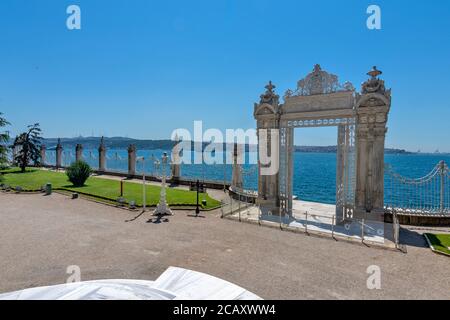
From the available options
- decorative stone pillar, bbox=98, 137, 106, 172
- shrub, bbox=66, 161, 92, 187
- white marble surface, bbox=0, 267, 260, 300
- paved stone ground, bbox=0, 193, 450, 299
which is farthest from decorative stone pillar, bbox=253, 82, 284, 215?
decorative stone pillar, bbox=98, 137, 106, 172

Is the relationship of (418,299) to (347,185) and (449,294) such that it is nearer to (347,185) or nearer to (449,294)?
(449,294)

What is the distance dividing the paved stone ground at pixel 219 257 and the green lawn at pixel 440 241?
15.2 inches

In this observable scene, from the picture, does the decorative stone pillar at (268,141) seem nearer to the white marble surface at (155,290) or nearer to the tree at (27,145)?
the white marble surface at (155,290)

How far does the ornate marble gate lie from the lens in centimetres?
1219

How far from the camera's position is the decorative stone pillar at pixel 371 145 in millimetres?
12031

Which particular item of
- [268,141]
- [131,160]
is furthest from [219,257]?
[131,160]

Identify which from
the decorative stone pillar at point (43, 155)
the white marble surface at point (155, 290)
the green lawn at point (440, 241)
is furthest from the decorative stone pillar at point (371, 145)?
the decorative stone pillar at point (43, 155)

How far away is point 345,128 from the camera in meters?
13.0

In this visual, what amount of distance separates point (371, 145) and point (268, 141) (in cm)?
523

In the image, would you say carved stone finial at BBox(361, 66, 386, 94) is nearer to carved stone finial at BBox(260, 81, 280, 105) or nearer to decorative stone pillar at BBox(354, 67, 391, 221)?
decorative stone pillar at BBox(354, 67, 391, 221)

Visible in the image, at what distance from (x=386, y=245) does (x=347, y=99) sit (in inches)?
267

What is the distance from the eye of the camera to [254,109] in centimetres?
1562

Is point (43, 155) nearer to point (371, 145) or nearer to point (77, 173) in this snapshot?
point (77, 173)
